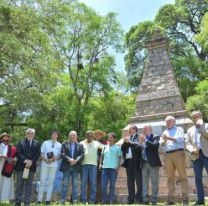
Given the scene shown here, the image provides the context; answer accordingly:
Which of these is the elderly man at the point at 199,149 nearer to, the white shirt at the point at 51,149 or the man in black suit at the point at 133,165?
the man in black suit at the point at 133,165

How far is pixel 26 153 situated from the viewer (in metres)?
7.35

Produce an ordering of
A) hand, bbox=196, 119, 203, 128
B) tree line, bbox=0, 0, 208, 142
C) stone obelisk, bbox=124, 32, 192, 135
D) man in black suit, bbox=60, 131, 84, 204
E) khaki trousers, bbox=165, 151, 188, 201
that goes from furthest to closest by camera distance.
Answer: tree line, bbox=0, 0, 208, 142, stone obelisk, bbox=124, 32, 192, 135, man in black suit, bbox=60, 131, 84, 204, khaki trousers, bbox=165, 151, 188, 201, hand, bbox=196, 119, 203, 128

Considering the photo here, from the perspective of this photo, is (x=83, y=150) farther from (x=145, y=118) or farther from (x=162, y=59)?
(x=162, y=59)

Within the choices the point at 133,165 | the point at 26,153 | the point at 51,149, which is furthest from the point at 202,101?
A: the point at 26,153

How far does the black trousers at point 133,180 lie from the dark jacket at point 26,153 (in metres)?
1.97

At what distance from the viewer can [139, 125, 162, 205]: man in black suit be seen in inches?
288

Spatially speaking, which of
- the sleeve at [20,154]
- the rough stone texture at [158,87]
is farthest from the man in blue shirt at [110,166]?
the rough stone texture at [158,87]

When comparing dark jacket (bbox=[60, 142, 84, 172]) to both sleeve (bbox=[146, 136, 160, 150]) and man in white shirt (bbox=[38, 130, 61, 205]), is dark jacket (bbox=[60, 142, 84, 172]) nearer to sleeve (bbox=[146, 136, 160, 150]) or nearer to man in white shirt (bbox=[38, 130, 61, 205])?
man in white shirt (bbox=[38, 130, 61, 205])

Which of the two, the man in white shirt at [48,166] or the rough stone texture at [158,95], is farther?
the rough stone texture at [158,95]

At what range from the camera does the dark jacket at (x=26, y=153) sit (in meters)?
7.27

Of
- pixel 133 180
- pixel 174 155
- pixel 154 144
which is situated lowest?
pixel 133 180

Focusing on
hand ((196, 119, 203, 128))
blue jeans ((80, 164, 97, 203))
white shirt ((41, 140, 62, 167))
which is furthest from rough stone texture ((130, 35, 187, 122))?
white shirt ((41, 140, 62, 167))

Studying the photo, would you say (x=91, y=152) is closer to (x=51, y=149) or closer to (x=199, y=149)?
(x=51, y=149)

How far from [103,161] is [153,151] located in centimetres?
130
